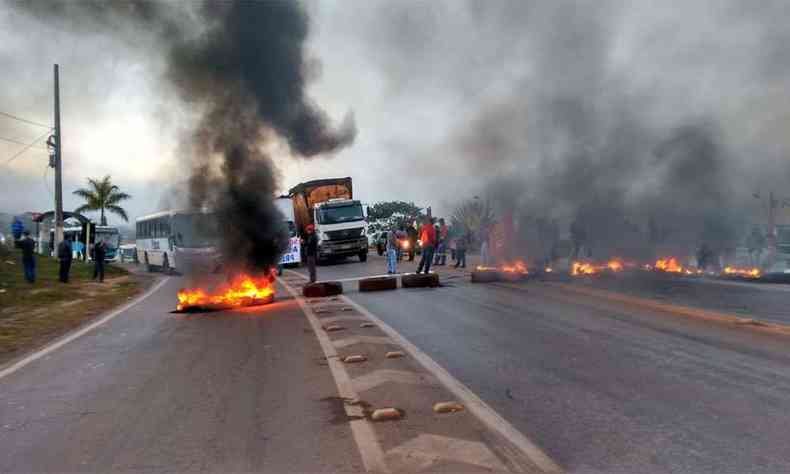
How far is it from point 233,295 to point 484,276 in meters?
6.56

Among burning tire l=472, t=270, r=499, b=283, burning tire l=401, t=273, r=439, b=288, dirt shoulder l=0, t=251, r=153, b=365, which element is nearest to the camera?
dirt shoulder l=0, t=251, r=153, b=365

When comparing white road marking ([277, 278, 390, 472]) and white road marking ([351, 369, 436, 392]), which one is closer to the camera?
white road marking ([277, 278, 390, 472])

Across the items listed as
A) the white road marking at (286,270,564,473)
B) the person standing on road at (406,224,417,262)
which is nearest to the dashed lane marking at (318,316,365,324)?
the white road marking at (286,270,564,473)

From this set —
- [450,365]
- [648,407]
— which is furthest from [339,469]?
[450,365]

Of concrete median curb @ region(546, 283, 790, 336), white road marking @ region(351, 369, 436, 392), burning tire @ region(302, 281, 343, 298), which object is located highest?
burning tire @ region(302, 281, 343, 298)

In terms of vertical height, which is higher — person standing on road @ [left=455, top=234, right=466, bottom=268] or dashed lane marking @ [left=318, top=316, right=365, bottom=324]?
person standing on road @ [left=455, top=234, right=466, bottom=268]

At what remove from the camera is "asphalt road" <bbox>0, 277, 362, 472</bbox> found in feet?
14.7

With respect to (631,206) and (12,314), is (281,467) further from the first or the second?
(631,206)

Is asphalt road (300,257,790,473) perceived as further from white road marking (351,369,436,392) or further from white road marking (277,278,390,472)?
white road marking (277,278,390,472)

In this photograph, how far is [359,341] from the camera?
8.88m

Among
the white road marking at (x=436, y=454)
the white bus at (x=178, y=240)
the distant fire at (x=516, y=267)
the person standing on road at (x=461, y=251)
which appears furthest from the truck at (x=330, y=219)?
the white road marking at (x=436, y=454)

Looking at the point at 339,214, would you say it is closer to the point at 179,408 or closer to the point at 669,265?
the point at 669,265

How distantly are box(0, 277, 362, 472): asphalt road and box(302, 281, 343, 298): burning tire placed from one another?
512 centimetres

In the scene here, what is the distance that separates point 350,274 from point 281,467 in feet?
65.2
